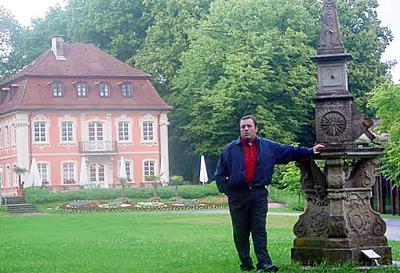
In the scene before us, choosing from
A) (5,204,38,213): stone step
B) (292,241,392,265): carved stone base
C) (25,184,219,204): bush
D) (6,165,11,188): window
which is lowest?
(292,241,392,265): carved stone base

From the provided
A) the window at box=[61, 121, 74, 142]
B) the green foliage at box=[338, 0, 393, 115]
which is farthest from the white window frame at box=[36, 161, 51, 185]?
the green foliage at box=[338, 0, 393, 115]

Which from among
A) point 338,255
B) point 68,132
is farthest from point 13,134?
point 338,255

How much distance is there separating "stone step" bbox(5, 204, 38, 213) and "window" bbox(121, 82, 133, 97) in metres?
16.4

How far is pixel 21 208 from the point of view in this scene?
49750mm

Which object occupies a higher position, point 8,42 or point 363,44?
point 8,42

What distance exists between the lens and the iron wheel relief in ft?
40.2

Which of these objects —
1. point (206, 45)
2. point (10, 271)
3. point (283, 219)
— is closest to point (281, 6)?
point (206, 45)

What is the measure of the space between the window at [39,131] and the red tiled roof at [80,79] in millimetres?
1274

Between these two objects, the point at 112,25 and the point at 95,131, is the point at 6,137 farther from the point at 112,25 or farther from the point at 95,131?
the point at 112,25

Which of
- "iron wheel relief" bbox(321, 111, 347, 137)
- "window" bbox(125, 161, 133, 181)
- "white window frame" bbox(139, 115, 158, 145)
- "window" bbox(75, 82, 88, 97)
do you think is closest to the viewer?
"iron wheel relief" bbox(321, 111, 347, 137)

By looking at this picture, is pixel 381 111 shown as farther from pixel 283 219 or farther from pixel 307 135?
pixel 307 135

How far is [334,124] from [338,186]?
860 millimetres

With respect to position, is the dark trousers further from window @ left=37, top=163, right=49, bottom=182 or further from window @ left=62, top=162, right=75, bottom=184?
window @ left=62, top=162, right=75, bottom=184

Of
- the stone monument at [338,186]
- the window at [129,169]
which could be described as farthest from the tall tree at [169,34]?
the stone monument at [338,186]
